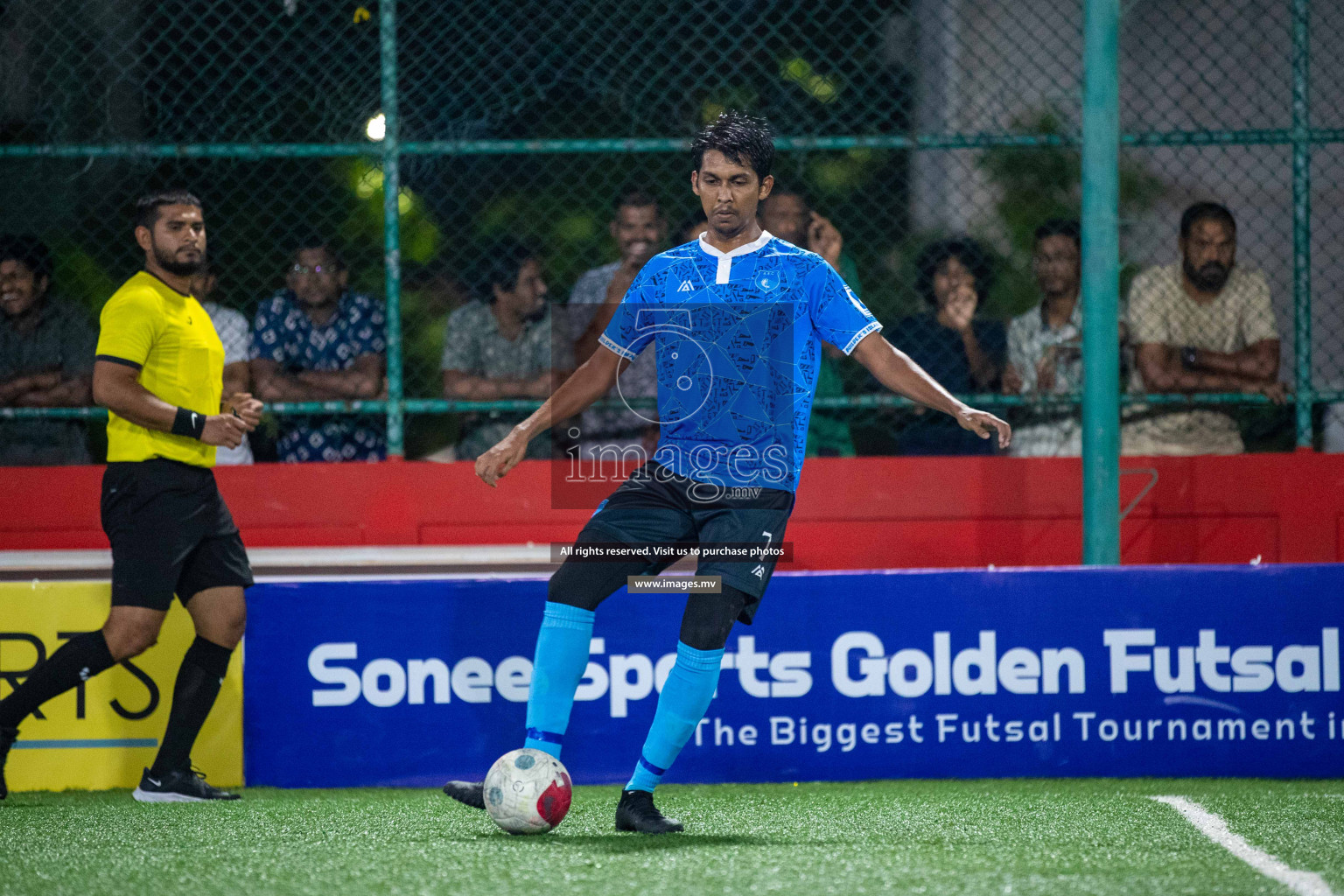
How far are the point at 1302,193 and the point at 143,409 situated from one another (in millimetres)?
4733

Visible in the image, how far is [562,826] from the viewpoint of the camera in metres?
4.20

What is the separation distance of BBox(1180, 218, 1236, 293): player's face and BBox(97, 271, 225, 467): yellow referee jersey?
4179mm

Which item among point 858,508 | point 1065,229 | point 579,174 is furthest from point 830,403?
point 579,174

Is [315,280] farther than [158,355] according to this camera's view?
Yes

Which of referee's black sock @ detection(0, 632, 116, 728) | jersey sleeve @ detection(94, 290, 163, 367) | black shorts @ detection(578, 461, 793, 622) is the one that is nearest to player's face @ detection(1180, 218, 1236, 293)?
black shorts @ detection(578, 461, 793, 622)

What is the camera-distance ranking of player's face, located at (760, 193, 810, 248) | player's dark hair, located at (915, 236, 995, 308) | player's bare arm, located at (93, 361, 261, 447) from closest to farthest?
player's bare arm, located at (93, 361, 261, 447) → player's face, located at (760, 193, 810, 248) → player's dark hair, located at (915, 236, 995, 308)

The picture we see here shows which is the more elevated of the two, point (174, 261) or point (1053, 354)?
point (174, 261)

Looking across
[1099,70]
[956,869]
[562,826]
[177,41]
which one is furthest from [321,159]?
[956,869]

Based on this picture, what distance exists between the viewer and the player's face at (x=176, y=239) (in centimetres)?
491

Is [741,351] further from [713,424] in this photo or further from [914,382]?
[914,382]

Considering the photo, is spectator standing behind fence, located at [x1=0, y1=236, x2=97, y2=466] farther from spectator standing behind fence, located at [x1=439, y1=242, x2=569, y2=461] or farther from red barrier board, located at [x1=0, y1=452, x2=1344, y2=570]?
spectator standing behind fence, located at [x1=439, y1=242, x2=569, y2=461]

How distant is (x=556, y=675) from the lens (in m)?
3.96

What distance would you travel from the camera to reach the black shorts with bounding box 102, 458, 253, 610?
4.84m

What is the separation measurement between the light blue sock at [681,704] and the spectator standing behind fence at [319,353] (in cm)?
288
